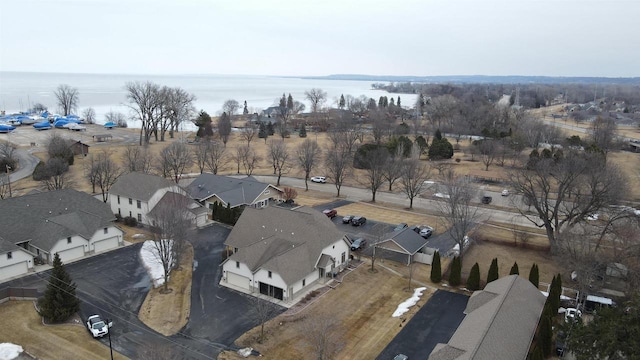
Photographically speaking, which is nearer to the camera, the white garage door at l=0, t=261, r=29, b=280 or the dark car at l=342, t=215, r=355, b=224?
the white garage door at l=0, t=261, r=29, b=280

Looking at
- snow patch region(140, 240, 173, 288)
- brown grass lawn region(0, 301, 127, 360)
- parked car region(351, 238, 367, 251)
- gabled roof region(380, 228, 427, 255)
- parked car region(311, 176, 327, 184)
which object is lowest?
brown grass lawn region(0, 301, 127, 360)

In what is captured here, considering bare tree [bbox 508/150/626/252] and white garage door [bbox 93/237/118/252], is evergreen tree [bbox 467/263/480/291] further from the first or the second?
white garage door [bbox 93/237/118/252]

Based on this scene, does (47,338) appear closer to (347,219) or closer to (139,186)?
(139,186)

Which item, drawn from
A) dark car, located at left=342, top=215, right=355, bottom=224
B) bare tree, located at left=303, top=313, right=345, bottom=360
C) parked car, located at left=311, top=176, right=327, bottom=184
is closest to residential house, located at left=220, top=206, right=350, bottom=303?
bare tree, located at left=303, top=313, right=345, bottom=360

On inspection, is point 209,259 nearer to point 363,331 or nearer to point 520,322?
point 363,331

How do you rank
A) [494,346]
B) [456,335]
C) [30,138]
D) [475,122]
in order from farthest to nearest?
[475,122] < [30,138] < [456,335] < [494,346]

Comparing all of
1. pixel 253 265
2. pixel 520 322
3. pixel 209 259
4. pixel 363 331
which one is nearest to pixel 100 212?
pixel 209 259
